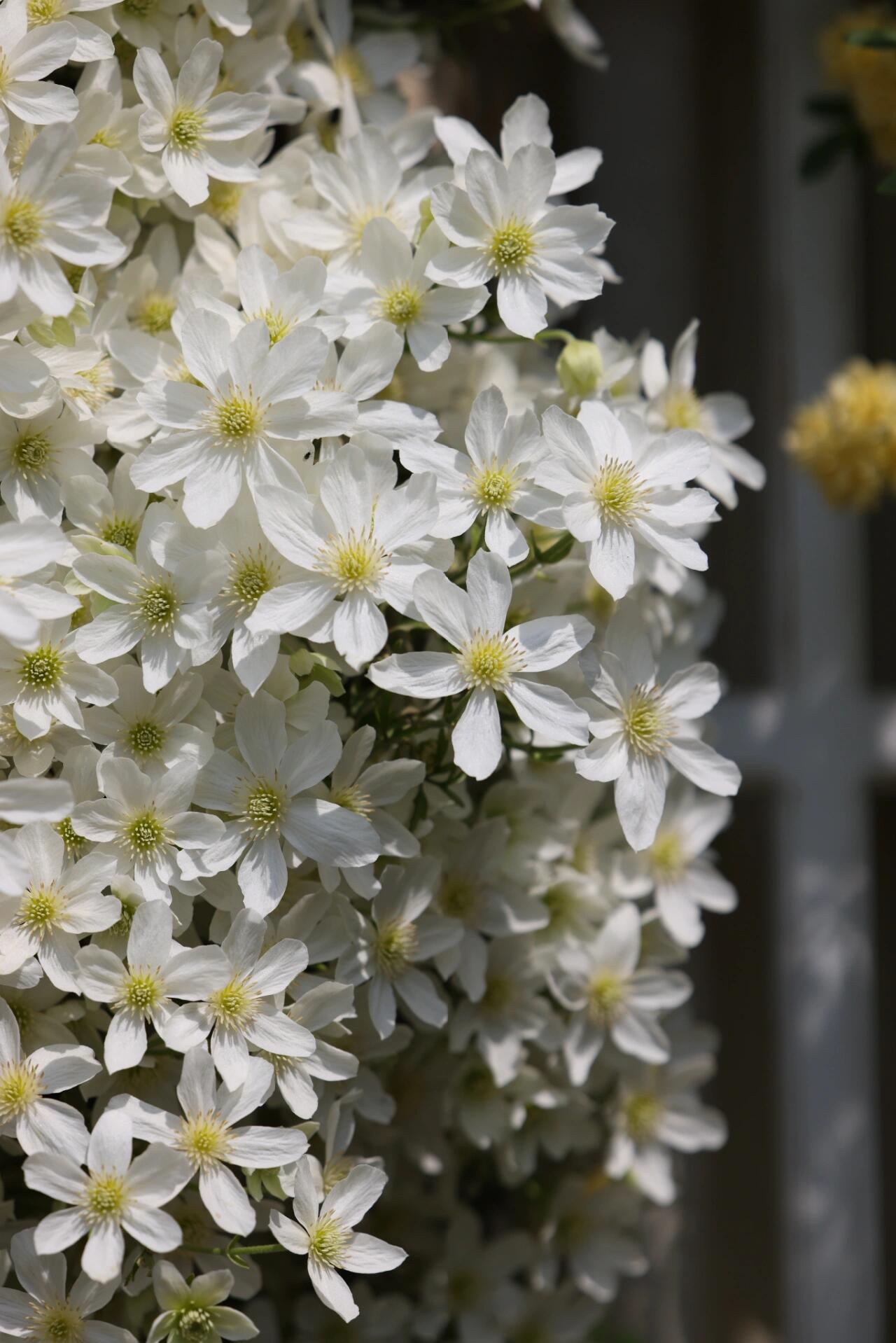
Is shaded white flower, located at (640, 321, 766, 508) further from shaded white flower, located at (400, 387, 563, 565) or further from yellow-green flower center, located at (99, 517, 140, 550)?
yellow-green flower center, located at (99, 517, 140, 550)

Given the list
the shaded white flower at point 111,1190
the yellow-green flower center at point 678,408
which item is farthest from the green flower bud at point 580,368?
the shaded white flower at point 111,1190

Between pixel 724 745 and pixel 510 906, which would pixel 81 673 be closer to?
pixel 510 906

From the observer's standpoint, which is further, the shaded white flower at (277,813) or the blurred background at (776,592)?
→ the blurred background at (776,592)

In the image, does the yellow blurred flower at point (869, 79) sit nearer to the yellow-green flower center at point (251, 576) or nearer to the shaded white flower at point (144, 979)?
the yellow-green flower center at point (251, 576)

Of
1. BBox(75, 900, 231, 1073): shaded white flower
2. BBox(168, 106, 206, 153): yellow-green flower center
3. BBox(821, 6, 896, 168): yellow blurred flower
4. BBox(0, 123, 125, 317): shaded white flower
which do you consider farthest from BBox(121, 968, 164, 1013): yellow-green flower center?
BBox(821, 6, 896, 168): yellow blurred flower

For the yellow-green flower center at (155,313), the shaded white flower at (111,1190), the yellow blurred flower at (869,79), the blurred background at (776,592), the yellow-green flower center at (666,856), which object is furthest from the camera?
the blurred background at (776,592)

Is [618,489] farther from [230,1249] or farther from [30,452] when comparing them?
[230,1249]

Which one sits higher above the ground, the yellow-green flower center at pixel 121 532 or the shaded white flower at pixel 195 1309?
the yellow-green flower center at pixel 121 532
